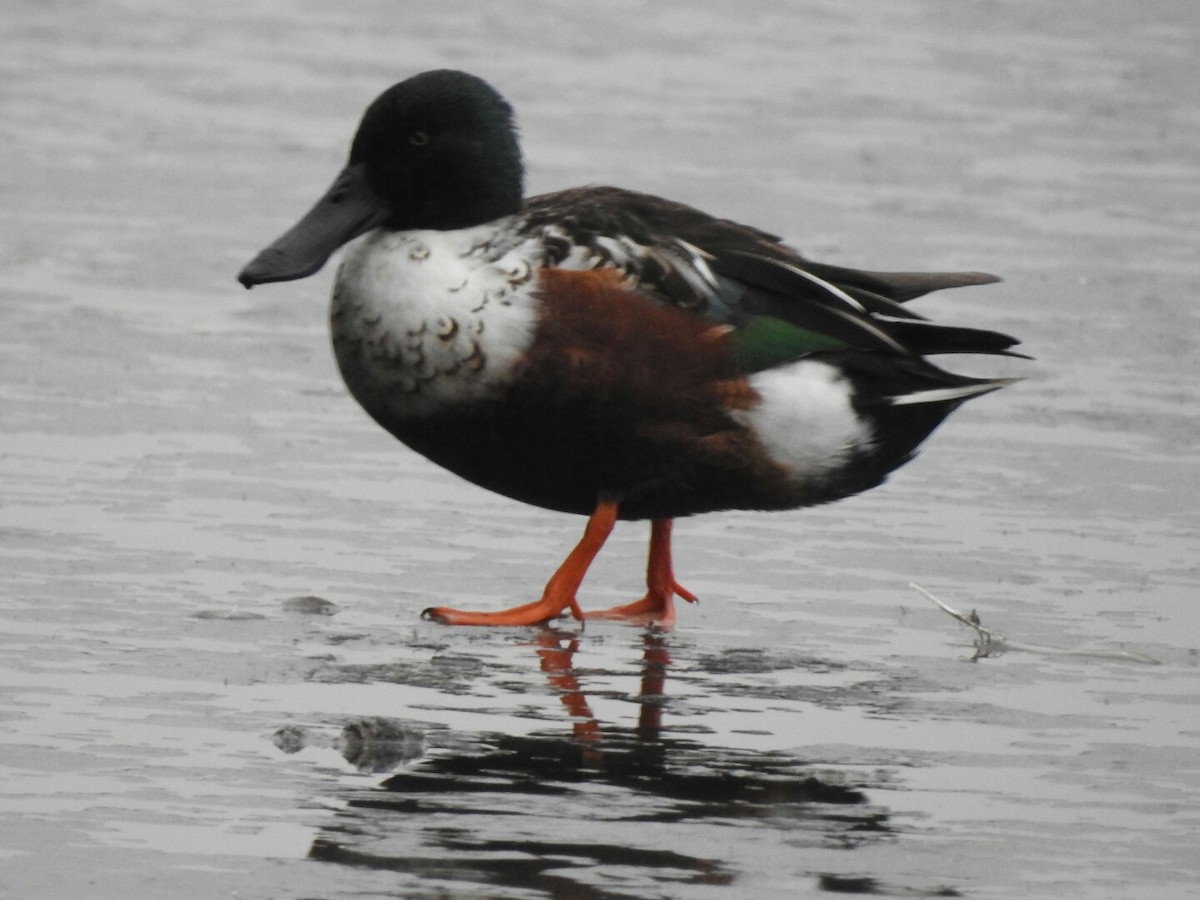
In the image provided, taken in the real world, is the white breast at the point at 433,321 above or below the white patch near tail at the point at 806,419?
above

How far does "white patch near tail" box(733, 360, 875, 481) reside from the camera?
636cm

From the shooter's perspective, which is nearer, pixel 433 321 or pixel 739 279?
pixel 433 321

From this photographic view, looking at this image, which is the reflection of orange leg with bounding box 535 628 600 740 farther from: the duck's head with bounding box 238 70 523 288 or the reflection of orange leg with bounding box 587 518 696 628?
the duck's head with bounding box 238 70 523 288

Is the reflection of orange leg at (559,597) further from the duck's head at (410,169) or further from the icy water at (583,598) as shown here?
the duck's head at (410,169)

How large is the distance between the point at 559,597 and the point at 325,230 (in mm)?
1099

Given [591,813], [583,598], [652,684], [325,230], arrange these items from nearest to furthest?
[591,813]
[652,684]
[325,230]
[583,598]

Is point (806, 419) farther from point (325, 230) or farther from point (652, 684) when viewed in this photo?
point (325, 230)

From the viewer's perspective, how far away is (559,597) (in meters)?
6.32

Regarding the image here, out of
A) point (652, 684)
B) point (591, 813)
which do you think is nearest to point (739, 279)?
point (652, 684)

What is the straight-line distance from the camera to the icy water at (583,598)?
15.0 feet

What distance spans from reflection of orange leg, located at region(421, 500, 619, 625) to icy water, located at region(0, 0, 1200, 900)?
9 cm

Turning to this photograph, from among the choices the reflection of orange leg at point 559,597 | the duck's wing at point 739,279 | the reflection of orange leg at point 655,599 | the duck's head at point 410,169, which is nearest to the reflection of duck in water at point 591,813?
the reflection of orange leg at point 559,597

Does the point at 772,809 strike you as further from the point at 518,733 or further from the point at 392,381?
the point at 392,381

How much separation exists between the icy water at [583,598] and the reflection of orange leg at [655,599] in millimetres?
84
